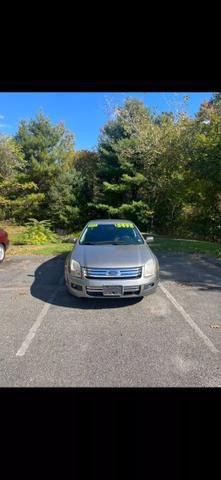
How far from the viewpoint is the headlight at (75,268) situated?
4866mm

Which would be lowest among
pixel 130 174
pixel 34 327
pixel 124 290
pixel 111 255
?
pixel 34 327

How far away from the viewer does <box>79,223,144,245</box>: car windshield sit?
19.2 ft

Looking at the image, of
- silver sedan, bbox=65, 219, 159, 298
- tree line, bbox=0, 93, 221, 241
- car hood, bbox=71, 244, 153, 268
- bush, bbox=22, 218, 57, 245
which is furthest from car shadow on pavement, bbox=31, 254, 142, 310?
tree line, bbox=0, 93, 221, 241

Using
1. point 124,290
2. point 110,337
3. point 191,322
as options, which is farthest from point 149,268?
point 110,337

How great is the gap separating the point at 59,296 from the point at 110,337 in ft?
6.27

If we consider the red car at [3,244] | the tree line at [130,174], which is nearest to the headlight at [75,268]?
the red car at [3,244]

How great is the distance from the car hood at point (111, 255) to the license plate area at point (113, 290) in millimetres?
338

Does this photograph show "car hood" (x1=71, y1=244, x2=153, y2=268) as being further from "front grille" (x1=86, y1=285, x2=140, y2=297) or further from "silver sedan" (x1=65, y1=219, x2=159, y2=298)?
"front grille" (x1=86, y1=285, x2=140, y2=297)

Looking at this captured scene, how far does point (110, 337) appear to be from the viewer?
402 centimetres

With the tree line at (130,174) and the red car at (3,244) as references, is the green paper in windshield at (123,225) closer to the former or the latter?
the red car at (3,244)

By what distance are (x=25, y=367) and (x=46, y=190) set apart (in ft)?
72.5

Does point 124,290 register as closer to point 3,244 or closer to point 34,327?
point 34,327
